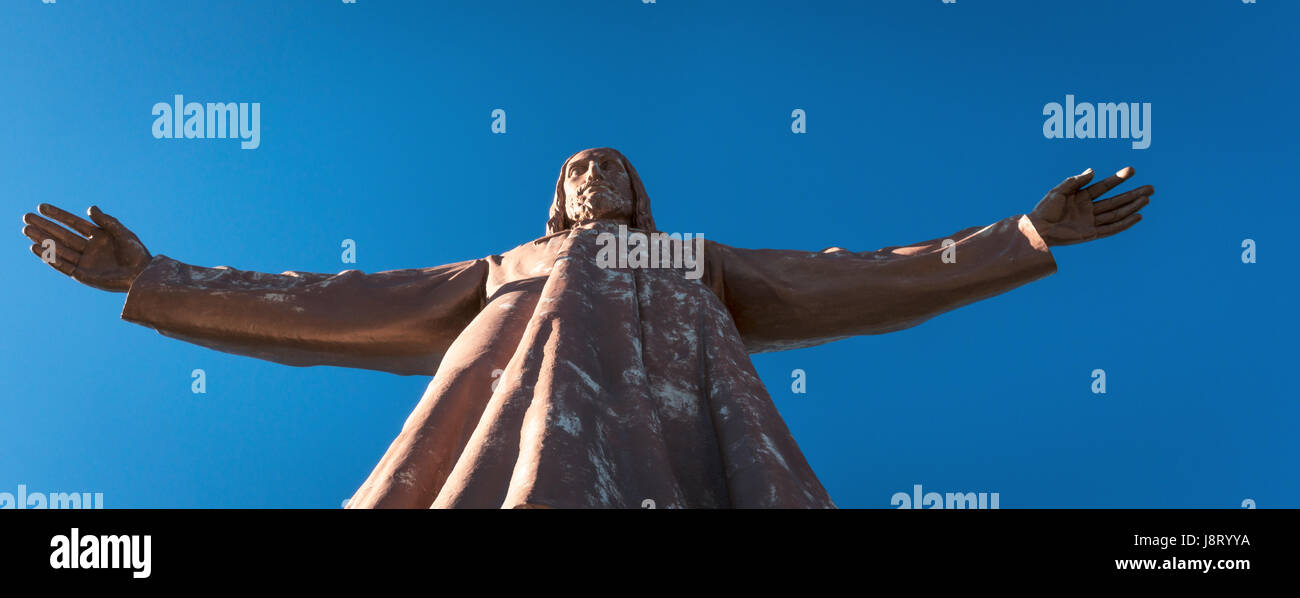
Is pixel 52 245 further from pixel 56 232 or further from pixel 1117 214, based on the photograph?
pixel 1117 214

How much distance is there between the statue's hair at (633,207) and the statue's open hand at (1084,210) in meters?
2.42

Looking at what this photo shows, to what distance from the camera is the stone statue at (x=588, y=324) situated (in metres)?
4.82

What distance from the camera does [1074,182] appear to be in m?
7.51

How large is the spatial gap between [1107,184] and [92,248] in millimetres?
6334

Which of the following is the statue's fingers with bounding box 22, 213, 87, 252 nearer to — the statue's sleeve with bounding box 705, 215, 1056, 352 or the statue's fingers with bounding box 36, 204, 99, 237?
the statue's fingers with bounding box 36, 204, 99, 237

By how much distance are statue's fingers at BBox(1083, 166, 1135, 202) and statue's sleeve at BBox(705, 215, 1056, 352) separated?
444 millimetres

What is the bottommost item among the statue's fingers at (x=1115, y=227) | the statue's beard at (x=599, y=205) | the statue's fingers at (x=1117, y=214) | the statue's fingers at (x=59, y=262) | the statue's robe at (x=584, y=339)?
the statue's robe at (x=584, y=339)

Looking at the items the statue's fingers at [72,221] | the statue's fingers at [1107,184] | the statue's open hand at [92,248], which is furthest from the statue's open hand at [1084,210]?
the statue's fingers at [72,221]

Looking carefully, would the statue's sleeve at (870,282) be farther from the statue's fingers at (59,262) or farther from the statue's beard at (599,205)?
the statue's fingers at (59,262)

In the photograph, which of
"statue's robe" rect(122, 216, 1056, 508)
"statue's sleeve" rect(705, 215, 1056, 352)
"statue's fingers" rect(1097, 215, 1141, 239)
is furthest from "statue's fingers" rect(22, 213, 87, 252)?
"statue's fingers" rect(1097, 215, 1141, 239)

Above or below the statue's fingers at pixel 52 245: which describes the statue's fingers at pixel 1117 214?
above

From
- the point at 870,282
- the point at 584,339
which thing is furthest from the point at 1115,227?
the point at 584,339
